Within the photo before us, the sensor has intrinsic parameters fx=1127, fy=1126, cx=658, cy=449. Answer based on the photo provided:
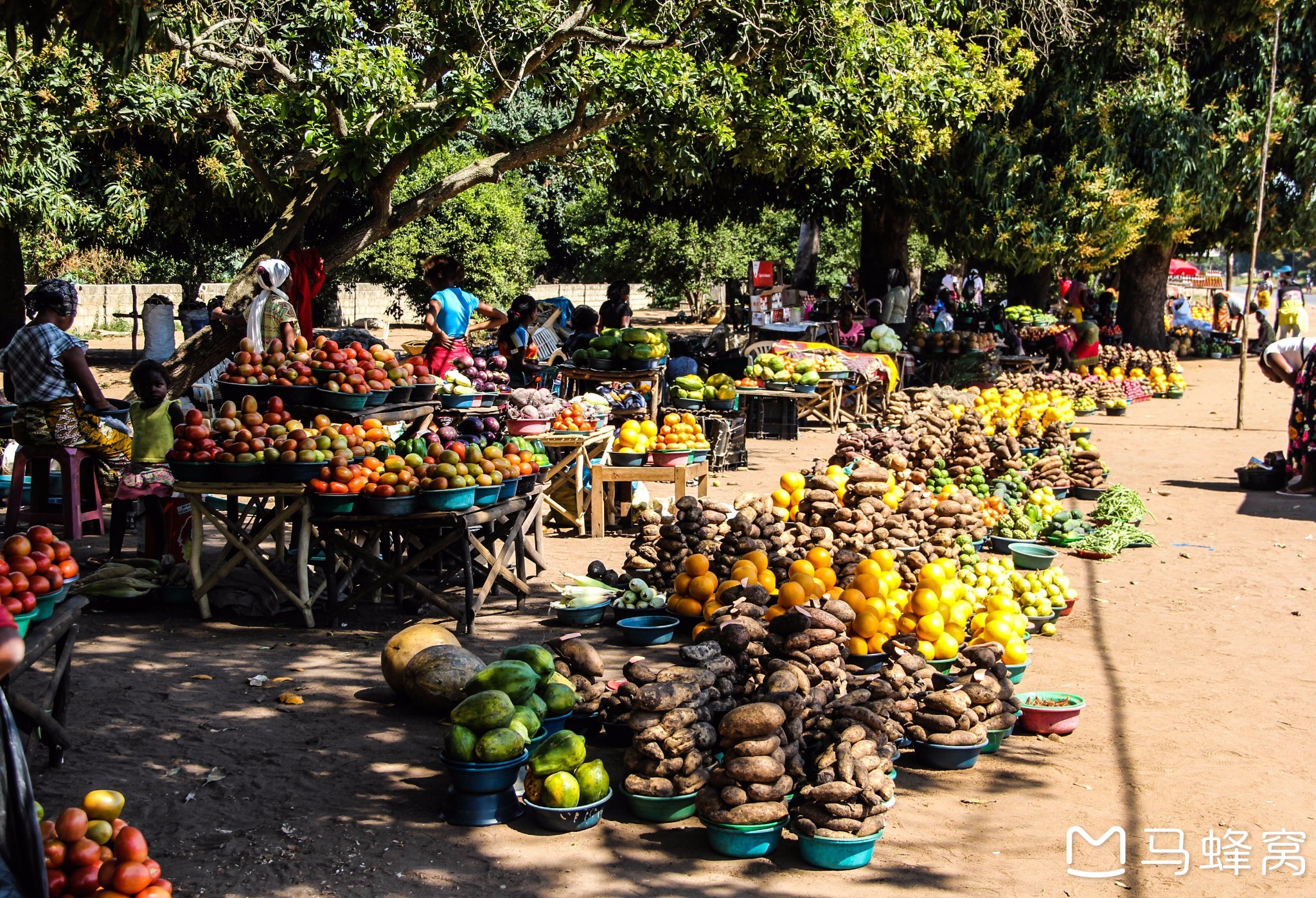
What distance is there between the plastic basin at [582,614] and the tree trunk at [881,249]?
15641 mm

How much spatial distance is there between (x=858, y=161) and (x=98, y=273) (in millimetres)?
25999

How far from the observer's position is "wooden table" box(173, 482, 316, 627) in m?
6.74

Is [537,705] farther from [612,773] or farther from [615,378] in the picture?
[615,378]

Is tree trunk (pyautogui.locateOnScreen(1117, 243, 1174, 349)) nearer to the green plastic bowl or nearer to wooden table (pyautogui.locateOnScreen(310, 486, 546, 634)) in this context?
the green plastic bowl

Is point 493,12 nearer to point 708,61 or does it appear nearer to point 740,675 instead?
point 708,61

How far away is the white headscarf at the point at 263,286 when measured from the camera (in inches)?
328

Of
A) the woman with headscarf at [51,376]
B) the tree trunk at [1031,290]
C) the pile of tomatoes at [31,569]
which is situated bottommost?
the pile of tomatoes at [31,569]

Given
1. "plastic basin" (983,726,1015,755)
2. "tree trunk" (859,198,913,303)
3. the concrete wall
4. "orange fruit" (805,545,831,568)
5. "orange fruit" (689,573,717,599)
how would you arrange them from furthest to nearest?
the concrete wall, "tree trunk" (859,198,913,303), "orange fruit" (689,573,717,599), "orange fruit" (805,545,831,568), "plastic basin" (983,726,1015,755)

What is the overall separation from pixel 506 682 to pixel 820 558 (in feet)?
7.73

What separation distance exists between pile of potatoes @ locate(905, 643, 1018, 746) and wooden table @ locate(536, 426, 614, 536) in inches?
175

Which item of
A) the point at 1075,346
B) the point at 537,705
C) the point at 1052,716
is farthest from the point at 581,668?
the point at 1075,346

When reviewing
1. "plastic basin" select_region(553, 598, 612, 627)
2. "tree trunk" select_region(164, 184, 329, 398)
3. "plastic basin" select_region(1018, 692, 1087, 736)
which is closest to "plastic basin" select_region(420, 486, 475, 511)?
"plastic basin" select_region(553, 598, 612, 627)

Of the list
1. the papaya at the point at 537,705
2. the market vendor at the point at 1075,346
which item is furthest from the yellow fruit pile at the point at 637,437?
the market vendor at the point at 1075,346

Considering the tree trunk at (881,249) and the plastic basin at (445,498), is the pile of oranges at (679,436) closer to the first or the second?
the plastic basin at (445,498)
